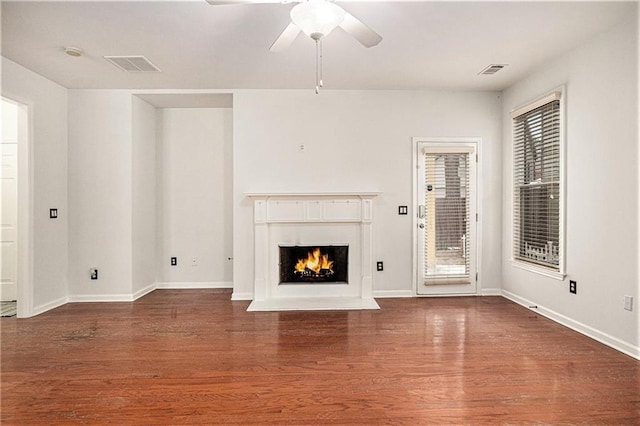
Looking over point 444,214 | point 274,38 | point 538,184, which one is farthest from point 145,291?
point 538,184

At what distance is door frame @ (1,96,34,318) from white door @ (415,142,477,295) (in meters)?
4.39

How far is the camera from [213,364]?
2688 millimetres

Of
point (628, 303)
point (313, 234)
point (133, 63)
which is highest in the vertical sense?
point (133, 63)

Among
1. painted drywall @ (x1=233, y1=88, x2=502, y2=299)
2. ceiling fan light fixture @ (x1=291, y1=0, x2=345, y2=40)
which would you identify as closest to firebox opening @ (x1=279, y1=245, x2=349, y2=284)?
painted drywall @ (x1=233, y1=88, x2=502, y2=299)

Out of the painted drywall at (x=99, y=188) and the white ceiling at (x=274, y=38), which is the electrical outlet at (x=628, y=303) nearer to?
the white ceiling at (x=274, y=38)

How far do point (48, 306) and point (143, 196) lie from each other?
1628mm

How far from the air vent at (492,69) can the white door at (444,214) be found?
93cm

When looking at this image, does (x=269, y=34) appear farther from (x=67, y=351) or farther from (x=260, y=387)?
(x=67, y=351)

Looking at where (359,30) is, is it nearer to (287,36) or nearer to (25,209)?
(287,36)

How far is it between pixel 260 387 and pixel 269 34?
2.70 meters

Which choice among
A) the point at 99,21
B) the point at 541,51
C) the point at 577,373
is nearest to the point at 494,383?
the point at 577,373

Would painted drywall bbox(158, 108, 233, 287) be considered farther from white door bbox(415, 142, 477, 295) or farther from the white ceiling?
white door bbox(415, 142, 477, 295)

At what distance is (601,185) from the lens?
3074mm

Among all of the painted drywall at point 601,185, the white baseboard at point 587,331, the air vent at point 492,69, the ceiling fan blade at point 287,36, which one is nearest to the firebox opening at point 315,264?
the white baseboard at point 587,331
